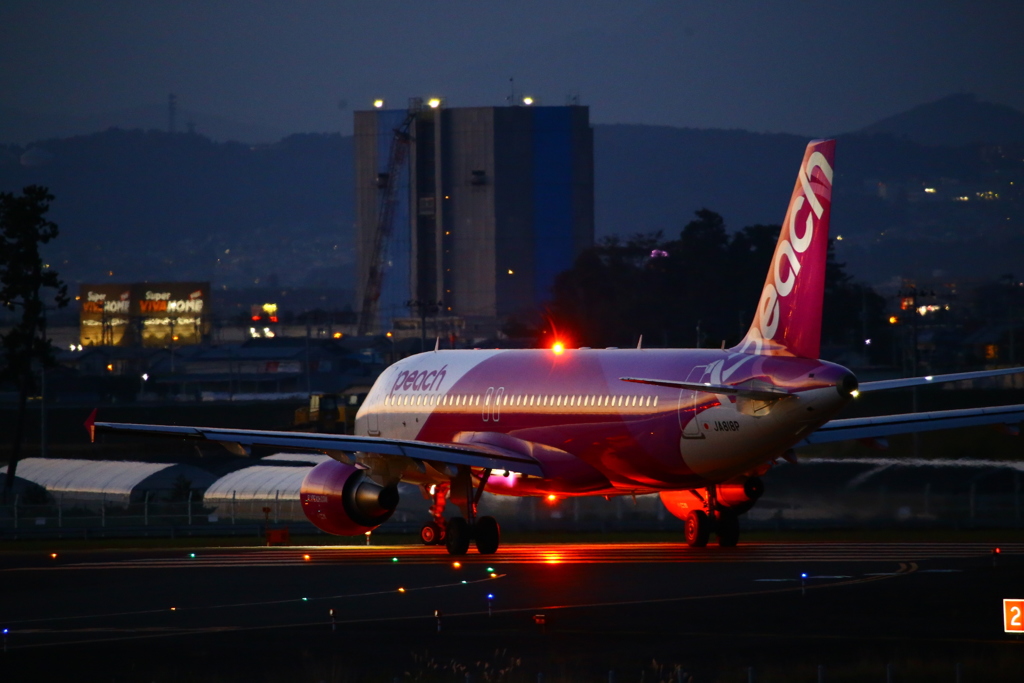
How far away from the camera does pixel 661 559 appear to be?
104 ft

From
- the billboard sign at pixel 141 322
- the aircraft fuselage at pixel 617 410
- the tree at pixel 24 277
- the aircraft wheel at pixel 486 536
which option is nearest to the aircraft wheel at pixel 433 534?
the aircraft fuselage at pixel 617 410

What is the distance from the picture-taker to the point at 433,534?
1425 inches

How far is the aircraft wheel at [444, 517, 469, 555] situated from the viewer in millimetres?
33562

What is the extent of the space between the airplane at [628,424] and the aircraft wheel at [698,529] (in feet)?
0.12

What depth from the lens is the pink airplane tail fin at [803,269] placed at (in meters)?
29.0

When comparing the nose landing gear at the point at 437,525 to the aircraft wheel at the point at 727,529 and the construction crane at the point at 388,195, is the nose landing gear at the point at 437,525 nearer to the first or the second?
the aircraft wheel at the point at 727,529

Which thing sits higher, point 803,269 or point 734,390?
point 803,269

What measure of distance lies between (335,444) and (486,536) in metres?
4.43

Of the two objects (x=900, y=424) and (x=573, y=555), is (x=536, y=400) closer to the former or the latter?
(x=573, y=555)

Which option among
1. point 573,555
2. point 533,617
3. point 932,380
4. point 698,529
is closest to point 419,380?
point 573,555

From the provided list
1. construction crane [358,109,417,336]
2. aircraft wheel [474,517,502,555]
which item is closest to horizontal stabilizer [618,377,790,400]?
aircraft wheel [474,517,502,555]

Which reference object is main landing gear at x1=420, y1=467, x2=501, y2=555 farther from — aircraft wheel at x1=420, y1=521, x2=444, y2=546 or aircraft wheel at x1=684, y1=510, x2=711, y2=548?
aircraft wheel at x1=684, y1=510, x2=711, y2=548

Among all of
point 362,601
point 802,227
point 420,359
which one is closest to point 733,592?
point 362,601

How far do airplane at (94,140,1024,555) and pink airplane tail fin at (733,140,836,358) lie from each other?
3 cm
